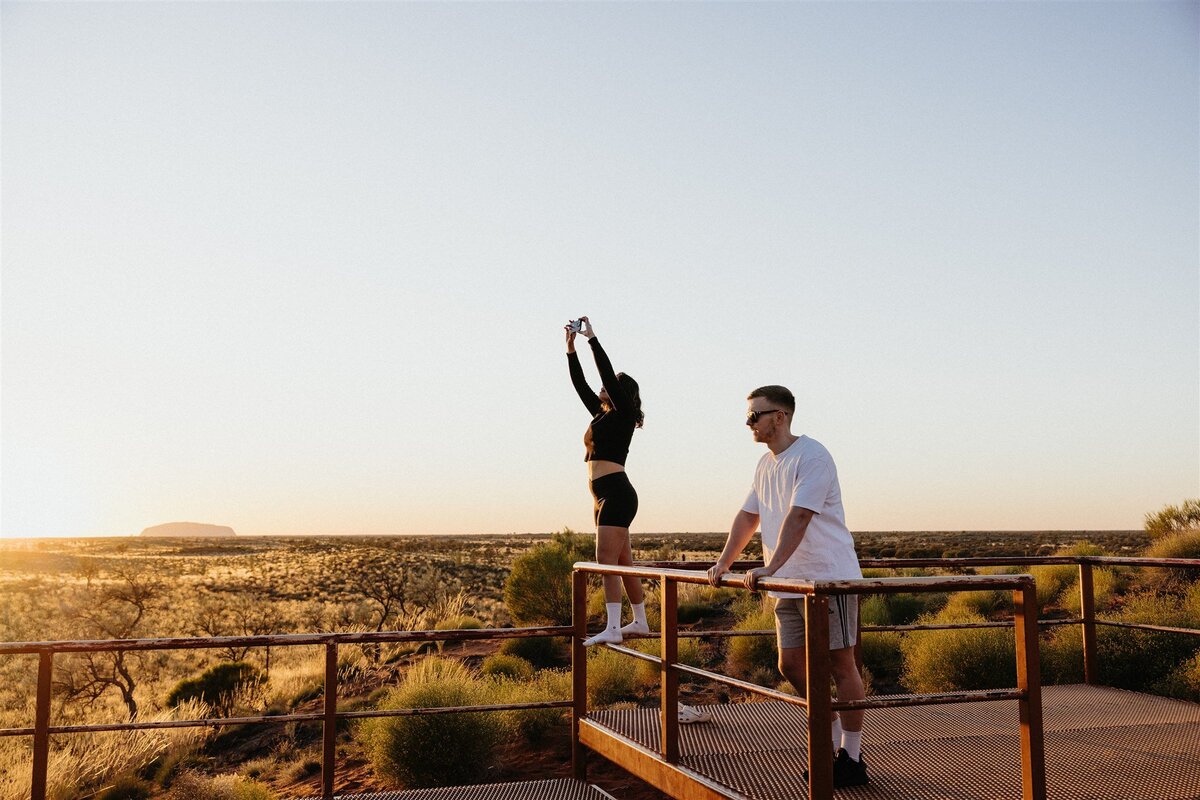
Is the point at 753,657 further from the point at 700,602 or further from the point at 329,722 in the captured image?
the point at 329,722

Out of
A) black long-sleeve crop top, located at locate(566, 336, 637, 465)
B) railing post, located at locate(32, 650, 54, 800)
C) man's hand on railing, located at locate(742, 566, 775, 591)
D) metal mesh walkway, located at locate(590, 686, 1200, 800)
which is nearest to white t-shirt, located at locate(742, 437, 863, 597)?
man's hand on railing, located at locate(742, 566, 775, 591)

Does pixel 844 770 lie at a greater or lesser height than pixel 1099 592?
greater

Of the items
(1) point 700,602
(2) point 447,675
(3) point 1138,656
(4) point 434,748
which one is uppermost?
(3) point 1138,656

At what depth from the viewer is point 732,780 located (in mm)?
4176

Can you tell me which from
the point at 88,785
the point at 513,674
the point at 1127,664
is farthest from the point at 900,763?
the point at 513,674

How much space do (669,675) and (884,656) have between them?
872 cm

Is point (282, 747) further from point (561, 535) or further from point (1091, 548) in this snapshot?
point (1091, 548)

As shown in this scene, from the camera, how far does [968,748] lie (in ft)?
16.0

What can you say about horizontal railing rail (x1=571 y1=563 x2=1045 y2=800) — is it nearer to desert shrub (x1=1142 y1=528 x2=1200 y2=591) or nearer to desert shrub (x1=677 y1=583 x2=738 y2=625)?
desert shrub (x1=1142 y1=528 x2=1200 y2=591)

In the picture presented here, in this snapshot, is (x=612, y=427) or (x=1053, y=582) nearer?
(x=612, y=427)

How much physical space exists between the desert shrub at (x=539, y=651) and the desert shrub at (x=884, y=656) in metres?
4.46

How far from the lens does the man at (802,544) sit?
3.87m

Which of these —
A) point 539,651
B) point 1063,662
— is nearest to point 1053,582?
point 1063,662

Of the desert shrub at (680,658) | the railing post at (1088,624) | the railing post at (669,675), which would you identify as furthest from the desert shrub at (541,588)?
the railing post at (669,675)
